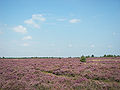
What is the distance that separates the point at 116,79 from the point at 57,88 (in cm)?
609

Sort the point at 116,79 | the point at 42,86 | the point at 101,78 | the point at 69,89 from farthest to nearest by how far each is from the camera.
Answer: the point at 101,78 → the point at 116,79 → the point at 42,86 → the point at 69,89

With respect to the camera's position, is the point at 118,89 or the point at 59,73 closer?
the point at 118,89

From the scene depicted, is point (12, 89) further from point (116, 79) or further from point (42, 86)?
point (116, 79)

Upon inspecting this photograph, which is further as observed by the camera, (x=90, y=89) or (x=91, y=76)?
(x=91, y=76)

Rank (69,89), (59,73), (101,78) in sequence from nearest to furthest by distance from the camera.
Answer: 1. (69,89)
2. (101,78)
3. (59,73)

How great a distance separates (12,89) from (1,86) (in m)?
1.19

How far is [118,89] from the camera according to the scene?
27.1 feet

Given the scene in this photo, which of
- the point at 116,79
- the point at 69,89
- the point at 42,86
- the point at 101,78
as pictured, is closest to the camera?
the point at 69,89

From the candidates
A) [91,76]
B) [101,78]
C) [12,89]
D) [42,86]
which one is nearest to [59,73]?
[91,76]

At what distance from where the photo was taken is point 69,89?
8.07 m

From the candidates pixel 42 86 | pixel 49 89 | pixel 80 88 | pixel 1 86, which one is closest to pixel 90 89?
pixel 80 88

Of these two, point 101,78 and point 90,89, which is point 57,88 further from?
point 101,78

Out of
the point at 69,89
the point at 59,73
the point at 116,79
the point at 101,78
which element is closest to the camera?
the point at 69,89

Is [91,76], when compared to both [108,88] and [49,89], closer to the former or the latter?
[108,88]
